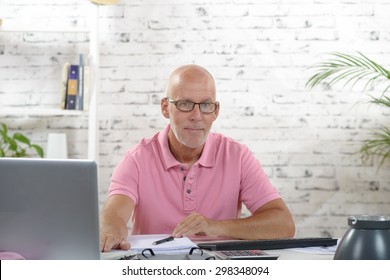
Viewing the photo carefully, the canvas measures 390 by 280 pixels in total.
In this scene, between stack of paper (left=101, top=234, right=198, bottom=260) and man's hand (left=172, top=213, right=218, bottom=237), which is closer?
stack of paper (left=101, top=234, right=198, bottom=260)

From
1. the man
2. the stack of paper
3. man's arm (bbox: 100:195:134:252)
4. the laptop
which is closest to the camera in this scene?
the laptop

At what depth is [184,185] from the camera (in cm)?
236

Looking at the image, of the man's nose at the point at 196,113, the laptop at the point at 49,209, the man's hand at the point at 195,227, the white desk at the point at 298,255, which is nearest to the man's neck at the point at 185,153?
the man's nose at the point at 196,113

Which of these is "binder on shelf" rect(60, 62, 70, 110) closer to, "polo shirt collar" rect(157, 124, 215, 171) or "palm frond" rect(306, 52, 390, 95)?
"polo shirt collar" rect(157, 124, 215, 171)

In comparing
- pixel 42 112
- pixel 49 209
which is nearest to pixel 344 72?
pixel 42 112

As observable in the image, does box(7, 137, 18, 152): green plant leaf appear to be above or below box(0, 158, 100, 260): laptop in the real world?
above

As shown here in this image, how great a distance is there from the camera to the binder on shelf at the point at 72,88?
3590 millimetres

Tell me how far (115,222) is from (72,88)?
1.72m

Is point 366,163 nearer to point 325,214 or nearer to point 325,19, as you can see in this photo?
point 325,214

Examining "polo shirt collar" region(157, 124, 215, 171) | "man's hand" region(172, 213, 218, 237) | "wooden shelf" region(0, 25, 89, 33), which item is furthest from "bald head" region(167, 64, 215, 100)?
"wooden shelf" region(0, 25, 89, 33)

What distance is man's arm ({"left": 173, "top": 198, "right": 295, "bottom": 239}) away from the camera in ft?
6.53

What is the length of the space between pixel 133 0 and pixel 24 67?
78cm

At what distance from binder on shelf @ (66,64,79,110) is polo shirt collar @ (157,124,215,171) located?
4.13ft

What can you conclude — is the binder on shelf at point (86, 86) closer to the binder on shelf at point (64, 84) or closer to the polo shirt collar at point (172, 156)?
the binder on shelf at point (64, 84)
